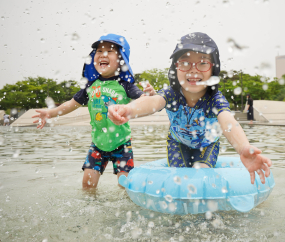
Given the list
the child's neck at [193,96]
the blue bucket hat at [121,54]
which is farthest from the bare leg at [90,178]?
the child's neck at [193,96]

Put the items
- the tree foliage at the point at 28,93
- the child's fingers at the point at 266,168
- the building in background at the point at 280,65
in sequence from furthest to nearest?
1. the building in background at the point at 280,65
2. the tree foliage at the point at 28,93
3. the child's fingers at the point at 266,168

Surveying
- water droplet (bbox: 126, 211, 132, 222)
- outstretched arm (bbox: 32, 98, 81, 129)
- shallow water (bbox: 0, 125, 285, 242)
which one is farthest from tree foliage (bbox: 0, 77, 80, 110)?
water droplet (bbox: 126, 211, 132, 222)

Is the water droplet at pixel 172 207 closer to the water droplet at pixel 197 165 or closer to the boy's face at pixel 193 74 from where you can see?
the water droplet at pixel 197 165

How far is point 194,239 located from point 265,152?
411 cm

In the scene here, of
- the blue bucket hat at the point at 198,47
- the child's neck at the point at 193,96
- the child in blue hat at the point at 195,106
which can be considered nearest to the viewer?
the child in blue hat at the point at 195,106

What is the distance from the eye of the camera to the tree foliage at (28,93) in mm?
40625

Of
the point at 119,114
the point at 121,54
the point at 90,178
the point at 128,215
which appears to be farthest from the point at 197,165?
the point at 121,54

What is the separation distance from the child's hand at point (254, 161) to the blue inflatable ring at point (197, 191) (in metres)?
0.34

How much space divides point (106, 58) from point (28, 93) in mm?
40445

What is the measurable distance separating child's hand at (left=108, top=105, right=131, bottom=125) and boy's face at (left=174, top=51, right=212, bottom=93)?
0.71 metres

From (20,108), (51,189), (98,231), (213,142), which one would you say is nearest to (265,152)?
(213,142)

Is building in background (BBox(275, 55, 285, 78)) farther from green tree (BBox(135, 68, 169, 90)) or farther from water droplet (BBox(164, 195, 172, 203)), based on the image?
water droplet (BBox(164, 195, 172, 203))

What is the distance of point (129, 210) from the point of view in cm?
243

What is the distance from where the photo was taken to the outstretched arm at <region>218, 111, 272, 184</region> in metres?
1.82
